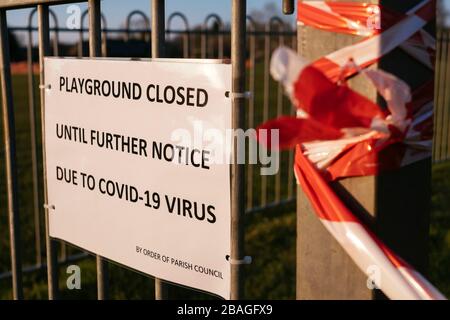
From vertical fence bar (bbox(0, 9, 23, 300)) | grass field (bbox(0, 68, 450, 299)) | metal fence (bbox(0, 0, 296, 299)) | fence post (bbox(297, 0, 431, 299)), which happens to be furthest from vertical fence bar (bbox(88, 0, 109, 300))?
grass field (bbox(0, 68, 450, 299))

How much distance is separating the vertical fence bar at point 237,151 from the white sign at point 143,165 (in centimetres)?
2

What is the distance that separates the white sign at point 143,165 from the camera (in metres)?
1.87

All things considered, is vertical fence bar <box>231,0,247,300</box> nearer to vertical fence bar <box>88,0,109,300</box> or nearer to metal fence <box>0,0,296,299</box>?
metal fence <box>0,0,296,299</box>

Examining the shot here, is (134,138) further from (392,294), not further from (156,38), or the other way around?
(392,294)

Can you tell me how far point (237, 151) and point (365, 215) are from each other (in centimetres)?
42

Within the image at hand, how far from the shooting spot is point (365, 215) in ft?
5.01

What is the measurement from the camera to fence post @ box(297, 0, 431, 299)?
150 cm

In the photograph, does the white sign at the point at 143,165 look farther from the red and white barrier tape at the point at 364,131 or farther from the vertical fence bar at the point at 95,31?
the red and white barrier tape at the point at 364,131

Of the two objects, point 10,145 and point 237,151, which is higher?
point 237,151

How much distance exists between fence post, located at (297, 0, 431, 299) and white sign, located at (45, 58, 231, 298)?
0.93 ft

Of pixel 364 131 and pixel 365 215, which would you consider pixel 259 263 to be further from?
pixel 364 131

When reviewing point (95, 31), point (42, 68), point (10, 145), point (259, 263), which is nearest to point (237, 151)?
point (95, 31)

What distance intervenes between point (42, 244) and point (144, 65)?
380cm

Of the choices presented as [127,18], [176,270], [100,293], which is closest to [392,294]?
[176,270]
